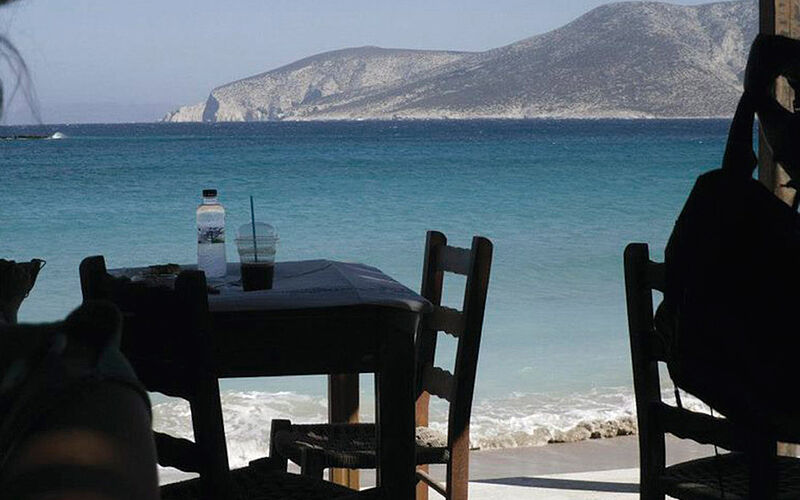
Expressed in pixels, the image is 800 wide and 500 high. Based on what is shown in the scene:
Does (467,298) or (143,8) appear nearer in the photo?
(467,298)

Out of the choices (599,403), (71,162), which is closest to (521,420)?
(599,403)

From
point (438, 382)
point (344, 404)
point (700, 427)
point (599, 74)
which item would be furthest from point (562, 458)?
point (599, 74)

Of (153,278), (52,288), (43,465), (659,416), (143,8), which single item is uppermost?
(143,8)

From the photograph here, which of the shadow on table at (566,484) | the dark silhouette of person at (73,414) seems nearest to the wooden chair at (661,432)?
the shadow on table at (566,484)

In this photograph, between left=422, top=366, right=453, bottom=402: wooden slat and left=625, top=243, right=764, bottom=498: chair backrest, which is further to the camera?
left=422, top=366, right=453, bottom=402: wooden slat

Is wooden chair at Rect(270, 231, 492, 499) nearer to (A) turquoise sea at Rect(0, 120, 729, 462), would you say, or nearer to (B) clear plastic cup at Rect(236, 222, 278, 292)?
(B) clear plastic cup at Rect(236, 222, 278, 292)

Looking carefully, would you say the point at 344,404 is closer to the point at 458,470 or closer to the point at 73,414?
the point at 458,470

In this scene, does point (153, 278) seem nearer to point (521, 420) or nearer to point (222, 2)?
point (521, 420)

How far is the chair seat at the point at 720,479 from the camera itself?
1872 mm

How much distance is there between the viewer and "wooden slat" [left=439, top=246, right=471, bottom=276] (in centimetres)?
271

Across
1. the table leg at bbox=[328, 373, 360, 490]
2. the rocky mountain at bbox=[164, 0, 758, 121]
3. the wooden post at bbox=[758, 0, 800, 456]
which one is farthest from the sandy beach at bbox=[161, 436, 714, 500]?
the rocky mountain at bbox=[164, 0, 758, 121]

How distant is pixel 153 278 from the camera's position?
2.46 metres

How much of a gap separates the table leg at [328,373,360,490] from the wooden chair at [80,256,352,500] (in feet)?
3.55

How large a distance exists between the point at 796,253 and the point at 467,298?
1.18 m
